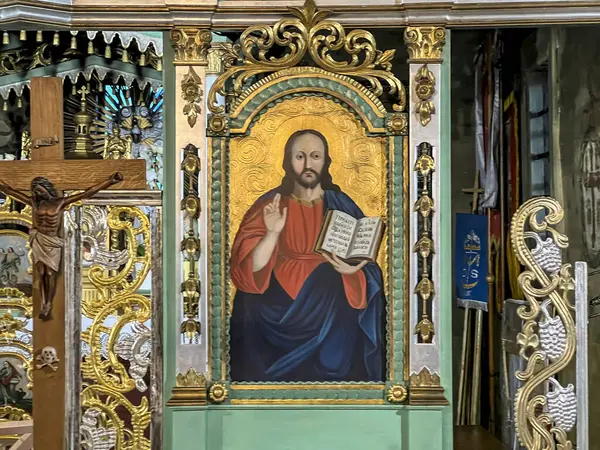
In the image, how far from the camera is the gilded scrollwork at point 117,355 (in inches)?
201

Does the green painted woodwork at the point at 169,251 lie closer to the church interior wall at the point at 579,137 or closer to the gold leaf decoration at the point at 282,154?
the gold leaf decoration at the point at 282,154

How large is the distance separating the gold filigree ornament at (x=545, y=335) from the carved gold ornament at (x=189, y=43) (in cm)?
194

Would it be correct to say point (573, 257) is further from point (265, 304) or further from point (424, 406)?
point (265, 304)

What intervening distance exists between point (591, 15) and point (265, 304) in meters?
2.42

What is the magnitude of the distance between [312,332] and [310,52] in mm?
1554

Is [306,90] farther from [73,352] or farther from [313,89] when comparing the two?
[73,352]

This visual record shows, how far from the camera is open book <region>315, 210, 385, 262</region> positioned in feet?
16.9

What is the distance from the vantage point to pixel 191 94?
5090 millimetres

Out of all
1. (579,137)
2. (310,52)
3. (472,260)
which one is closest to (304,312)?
(310,52)

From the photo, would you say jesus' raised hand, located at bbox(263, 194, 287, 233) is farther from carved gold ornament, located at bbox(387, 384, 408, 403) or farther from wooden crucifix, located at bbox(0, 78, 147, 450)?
carved gold ornament, located at bbox(387, 384, 408, 403)

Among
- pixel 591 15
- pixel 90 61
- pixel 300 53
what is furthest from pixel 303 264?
pixel 90 61

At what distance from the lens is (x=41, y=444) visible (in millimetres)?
5082

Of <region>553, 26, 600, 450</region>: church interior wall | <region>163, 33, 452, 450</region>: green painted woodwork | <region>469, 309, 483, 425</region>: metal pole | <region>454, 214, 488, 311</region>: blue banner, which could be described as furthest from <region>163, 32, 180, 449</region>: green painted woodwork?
<region>469, 309, 483, 425</region>: metal pole

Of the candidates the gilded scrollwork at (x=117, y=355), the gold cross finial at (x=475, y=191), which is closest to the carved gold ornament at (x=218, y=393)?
the gilded scrollwork at (x=117, y=355)
